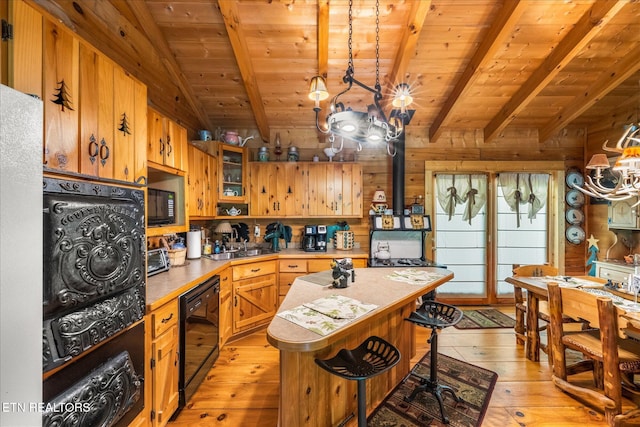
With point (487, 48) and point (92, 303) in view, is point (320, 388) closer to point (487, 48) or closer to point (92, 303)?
point (92, 303)

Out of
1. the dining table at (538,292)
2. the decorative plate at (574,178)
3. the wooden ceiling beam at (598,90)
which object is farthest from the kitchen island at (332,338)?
the decorative plate at (574,178)

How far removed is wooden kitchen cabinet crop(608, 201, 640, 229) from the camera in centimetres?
328

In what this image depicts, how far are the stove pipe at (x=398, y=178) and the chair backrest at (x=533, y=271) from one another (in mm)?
1531

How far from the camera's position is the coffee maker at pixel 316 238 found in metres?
3.83

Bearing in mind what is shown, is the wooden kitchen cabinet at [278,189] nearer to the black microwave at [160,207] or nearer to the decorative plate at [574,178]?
the black microwave at [160,207]

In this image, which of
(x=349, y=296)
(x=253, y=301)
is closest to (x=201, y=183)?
(x=253, y=301)

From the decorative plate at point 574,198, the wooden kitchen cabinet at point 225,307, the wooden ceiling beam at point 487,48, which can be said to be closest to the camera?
the wooden ceiling beam at point 487,48

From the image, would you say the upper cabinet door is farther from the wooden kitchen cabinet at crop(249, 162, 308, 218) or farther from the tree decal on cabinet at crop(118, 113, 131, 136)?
the wooden kitchen cabinet at crop(249, 162, 308, 218)

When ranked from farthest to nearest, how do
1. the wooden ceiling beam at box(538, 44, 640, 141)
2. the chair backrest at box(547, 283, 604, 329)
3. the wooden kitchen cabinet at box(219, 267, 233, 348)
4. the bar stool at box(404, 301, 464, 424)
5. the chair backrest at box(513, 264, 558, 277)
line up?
1. the chair backrest at box(513, 264, 558, 277)
2. the wooden ceiling beam at box(538, 44, 640, 141)
3. the wooden kitchen cabinet at box(219, 267, 233, 348)
4. the bar stool at box(404, 301, 464, 424)
5. the chair backrest at box(547, 283, 604, 329)

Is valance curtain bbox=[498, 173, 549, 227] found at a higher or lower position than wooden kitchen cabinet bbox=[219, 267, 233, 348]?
higher

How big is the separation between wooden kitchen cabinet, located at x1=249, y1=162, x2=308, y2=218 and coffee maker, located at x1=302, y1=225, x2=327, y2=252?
0.28 m

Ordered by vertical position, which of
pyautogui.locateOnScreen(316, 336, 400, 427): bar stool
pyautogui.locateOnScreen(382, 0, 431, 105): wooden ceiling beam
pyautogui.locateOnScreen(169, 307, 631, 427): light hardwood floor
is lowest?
pyautogui.locateOnScreen(169, 307, 631, 427): light hardwood floor

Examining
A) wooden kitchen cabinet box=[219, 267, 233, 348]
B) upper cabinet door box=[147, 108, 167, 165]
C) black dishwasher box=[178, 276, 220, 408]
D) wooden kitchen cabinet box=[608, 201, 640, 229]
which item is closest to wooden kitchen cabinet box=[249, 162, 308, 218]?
wooden kitchen cabinet box=[219, 267, 233, 348]

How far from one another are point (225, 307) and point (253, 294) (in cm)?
40
